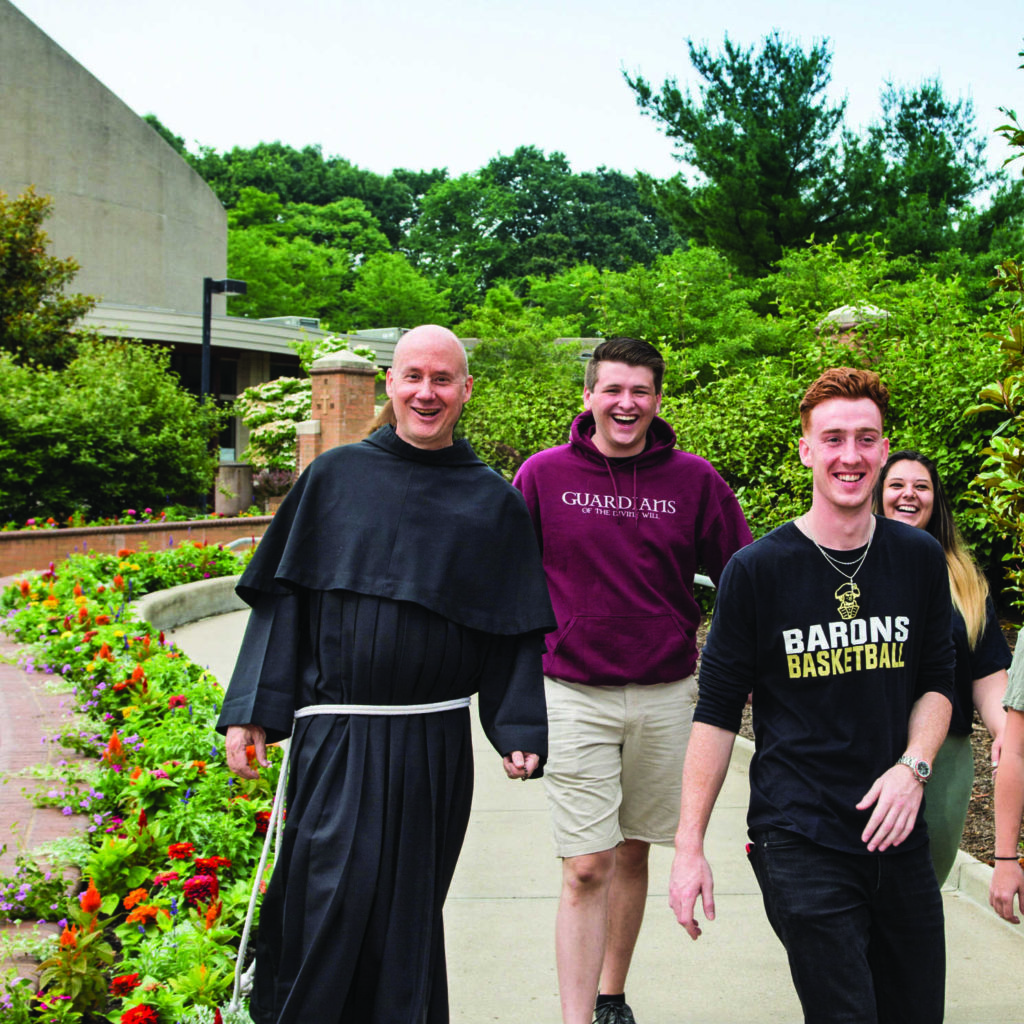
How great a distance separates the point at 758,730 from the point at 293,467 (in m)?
24.8

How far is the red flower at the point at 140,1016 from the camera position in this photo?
3.03 m

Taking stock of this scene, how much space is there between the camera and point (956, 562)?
132 inches

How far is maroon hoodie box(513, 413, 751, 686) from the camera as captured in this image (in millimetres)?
3762

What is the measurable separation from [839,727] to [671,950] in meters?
2.17

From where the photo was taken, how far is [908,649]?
2.58m

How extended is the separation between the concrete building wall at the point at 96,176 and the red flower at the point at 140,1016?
1262 inches

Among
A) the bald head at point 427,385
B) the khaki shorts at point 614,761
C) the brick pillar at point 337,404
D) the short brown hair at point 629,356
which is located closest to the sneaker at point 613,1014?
the khaki shorts at point 614,761

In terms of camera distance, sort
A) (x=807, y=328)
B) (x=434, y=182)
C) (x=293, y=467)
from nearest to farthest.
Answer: (x=807, y=328), (x=293, y=467), (x=434, y=182)

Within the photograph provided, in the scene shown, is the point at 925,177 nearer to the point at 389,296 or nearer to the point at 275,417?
the point at 275,417

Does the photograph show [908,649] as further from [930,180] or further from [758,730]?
[930,180]

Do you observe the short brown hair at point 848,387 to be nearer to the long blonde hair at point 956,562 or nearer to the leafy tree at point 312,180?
the long blonde hair at point 956,562

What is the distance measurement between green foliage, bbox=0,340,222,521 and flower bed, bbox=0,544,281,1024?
37.9 ft

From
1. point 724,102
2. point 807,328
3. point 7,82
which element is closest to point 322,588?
point 807,328

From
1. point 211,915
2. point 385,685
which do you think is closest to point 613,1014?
point 211,915
